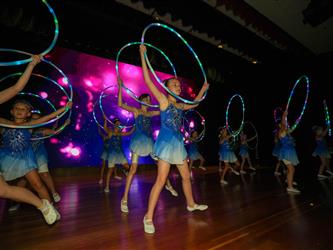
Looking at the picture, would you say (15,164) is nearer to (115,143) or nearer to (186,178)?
(186,178)

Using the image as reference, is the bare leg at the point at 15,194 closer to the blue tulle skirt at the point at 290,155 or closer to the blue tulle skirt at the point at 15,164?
the blue tulle skirt at the point at 15,164

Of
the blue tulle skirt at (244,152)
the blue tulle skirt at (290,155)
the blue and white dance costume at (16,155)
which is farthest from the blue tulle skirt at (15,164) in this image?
the blue tulle skirt at (244,152)

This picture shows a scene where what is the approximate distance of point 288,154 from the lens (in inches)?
203

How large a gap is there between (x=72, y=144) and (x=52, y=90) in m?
1.80

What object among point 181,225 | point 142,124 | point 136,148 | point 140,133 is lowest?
point 181,225

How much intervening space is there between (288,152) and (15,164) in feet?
16.8

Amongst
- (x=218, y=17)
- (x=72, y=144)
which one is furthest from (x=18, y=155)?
(x=218, y=17)

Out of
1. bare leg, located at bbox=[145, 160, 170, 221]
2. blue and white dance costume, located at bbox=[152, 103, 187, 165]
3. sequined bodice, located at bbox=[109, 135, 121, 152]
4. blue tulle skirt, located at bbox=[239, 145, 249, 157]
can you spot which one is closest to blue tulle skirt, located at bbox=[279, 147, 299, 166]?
blue and white dance costume, located at bbox=[152, 103, 187, 165]

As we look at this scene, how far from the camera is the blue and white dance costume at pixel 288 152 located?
5.10 metres

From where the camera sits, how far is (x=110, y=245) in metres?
2.17

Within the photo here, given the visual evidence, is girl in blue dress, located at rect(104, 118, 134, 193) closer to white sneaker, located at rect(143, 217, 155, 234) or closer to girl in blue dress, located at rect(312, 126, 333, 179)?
white sneaker, located at rect(143, 217, 155, 234)

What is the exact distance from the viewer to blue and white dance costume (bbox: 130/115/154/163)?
3.76 meters

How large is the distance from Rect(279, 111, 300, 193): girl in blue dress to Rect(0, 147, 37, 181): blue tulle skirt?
4.84 m

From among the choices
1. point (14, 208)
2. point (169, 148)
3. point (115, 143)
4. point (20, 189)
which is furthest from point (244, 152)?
point (20, 189)
